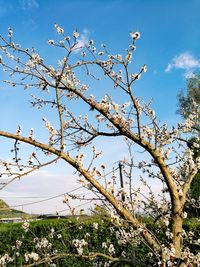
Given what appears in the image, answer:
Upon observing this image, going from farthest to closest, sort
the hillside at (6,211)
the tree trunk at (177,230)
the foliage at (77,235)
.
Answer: the foliage at (77,235), the tree trunk at (177,230), the hillside at (6,211)

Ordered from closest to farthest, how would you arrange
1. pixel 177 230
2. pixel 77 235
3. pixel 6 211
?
1. pixel 6 211
2. pixel 177 230
3. pixel 77 235

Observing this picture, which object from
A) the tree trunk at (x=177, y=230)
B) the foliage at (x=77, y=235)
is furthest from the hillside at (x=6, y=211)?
the tree trunk at (x=177, y=230)

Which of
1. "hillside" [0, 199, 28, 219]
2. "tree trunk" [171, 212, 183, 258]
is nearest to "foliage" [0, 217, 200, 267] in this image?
"hillside" [0, 199, 28, 219]

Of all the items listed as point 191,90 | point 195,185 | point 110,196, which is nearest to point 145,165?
point 110,196

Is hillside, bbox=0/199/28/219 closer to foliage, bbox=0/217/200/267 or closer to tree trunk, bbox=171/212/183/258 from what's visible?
foliage, bbox=0/217/200/267

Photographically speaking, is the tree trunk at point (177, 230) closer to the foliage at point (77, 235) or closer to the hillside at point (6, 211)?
the hillside at point (6, 211)

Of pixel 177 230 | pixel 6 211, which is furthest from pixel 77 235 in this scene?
pixel 6 211

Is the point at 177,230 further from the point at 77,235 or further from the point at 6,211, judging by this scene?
the point at 77,235

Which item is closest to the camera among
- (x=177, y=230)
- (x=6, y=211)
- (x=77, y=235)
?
(x=6, y=211)

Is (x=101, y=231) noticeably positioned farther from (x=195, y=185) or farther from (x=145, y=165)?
(x=195, y=185)

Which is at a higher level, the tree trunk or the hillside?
the hillside

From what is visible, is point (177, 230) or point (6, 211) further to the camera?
point (177, 230)

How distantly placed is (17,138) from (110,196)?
84 centimetres

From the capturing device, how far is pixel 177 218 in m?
3.42
